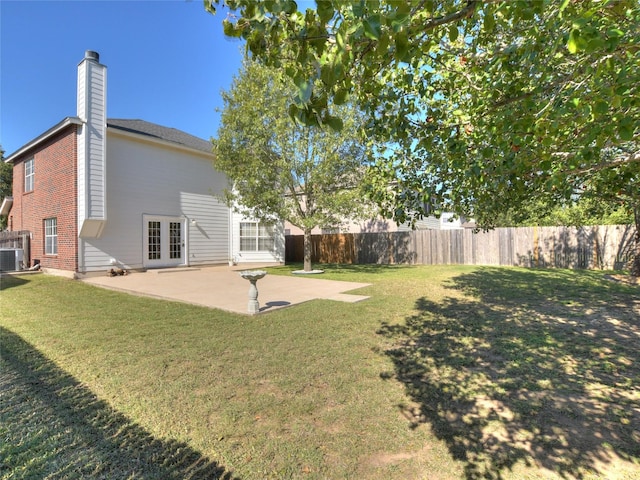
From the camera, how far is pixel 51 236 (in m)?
13.7

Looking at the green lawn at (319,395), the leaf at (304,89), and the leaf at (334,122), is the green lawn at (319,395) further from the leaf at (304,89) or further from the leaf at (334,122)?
the leaf at (304,89)

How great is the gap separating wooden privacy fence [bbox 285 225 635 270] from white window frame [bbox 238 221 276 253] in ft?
13.4

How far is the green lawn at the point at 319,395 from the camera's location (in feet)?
7.66

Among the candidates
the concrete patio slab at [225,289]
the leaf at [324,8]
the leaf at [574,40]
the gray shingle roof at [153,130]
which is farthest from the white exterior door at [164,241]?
the leaf at [574,40]

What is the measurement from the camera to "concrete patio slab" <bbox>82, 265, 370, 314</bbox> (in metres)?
7.73

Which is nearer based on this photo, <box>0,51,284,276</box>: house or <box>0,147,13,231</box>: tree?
<box>0,51,284,276</box>: house

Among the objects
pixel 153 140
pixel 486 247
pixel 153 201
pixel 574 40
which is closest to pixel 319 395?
pixel 574 40

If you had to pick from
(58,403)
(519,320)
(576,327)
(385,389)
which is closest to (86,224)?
(58,403)

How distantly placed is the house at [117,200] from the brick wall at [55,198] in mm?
38

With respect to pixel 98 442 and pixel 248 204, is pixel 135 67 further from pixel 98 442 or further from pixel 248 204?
pixel 98 442

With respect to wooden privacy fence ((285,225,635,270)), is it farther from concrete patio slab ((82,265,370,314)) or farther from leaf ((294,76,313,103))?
leaf ((294,76,313,103))

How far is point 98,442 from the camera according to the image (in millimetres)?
2498

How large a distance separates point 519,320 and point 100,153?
13691 mm

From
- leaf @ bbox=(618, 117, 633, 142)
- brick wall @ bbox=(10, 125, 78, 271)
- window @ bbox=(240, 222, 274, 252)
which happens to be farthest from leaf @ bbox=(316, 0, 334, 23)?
window @ bbox=(240, 222, 274, 252)
